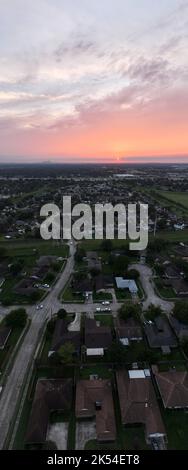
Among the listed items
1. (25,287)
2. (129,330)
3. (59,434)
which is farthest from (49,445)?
(25,287)

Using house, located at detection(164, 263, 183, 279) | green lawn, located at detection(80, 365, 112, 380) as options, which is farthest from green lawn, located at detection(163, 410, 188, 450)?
house, located at detection(164, 263, 183, 279)

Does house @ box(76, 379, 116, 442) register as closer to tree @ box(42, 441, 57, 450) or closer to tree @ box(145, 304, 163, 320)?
tree @ box(42, 441, 57, 450)

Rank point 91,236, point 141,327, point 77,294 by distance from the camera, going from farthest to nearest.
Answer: point 91,236 → point 77,294 → point 141,327

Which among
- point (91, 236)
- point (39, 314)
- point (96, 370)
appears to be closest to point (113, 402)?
point (96, 370)

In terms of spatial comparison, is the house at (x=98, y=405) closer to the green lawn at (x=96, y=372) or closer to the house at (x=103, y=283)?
the green lawn at (x=96, y=372)

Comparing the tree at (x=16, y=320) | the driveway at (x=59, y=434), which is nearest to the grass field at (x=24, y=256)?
the tree at (x=16, y=320)
